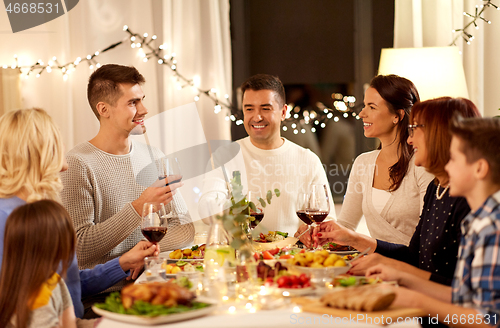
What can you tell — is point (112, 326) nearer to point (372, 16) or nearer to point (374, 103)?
point (374, 103)

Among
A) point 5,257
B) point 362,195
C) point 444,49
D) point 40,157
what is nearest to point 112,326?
point 5,257

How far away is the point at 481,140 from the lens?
1.25 m

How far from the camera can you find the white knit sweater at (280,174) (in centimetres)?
291

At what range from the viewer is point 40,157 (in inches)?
61.2

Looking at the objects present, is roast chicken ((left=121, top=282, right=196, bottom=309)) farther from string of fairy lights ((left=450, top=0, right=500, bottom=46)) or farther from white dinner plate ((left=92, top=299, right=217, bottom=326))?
string of fairy lights ((left=450, top=0, right=500, bottom=46))

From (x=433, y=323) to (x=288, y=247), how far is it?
25.2 inches

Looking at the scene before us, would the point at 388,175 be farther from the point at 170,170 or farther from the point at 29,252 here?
the point at 29,252

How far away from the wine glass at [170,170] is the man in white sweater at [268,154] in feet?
3.32

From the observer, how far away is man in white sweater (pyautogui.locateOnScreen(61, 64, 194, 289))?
2172mm

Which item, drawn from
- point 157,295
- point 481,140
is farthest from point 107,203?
point 481,140

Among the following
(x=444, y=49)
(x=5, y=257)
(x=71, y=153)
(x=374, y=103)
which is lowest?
(x=5, y=257)

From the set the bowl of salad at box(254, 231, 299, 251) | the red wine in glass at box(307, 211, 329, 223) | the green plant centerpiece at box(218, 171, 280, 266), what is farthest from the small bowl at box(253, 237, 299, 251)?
the red wine in glass at box(307, 211, 329, 223)

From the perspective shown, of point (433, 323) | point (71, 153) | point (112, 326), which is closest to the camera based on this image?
point (112, 326)

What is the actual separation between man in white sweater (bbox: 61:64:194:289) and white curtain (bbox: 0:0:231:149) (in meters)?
0.88
